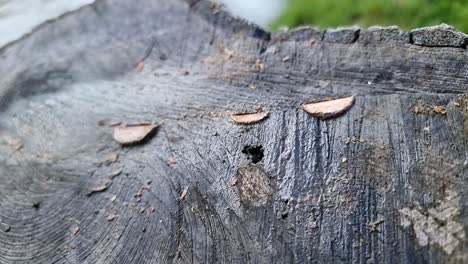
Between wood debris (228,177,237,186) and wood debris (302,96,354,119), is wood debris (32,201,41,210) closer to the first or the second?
wood debris (228,177,237,186)

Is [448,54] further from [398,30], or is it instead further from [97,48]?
[97,48]

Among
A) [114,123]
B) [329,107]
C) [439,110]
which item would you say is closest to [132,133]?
[114,123]

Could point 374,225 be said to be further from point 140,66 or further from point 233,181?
point 140,66

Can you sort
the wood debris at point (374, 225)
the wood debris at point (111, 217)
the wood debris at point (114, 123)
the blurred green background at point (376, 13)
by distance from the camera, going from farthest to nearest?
the blurred green background at point (376, 13), the wood debris at point (114, 123), the wood debris at point (111, 217), the wood debris at point (374, 225)

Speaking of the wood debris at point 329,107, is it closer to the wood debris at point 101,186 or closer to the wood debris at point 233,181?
the wood debris at point 233,181

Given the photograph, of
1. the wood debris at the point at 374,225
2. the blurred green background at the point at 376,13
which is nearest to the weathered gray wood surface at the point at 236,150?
the wood debris at the point at 374,225

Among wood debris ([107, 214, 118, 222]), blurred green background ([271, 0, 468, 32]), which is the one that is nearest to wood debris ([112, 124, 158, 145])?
wood debris ([107, 214, 118, 222])

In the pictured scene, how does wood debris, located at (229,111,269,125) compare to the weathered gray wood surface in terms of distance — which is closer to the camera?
the weathered gray wood surface
